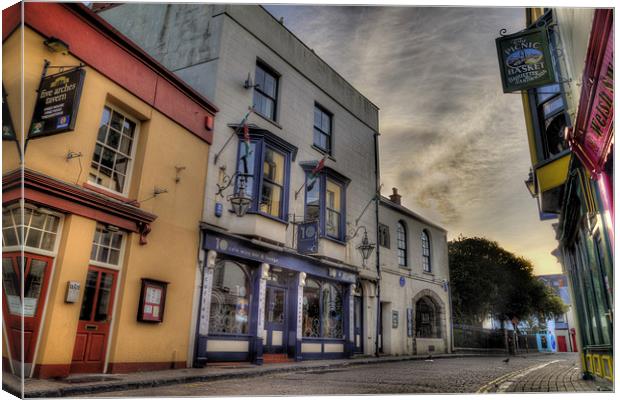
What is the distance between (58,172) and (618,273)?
20.3 feet

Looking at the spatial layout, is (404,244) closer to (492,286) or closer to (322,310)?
(492,286)

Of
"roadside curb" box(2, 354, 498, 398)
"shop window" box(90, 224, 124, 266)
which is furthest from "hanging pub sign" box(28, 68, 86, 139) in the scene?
"roadside curb" box(2, 354, 498, 398)

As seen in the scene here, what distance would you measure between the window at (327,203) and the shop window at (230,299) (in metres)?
2.46

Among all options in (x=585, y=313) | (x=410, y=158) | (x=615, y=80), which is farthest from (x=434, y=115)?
(x=585, y=313)

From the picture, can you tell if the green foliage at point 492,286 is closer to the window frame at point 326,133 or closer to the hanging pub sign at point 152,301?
the window frame at point 326,133

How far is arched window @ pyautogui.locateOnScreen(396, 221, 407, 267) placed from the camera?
14.4 meters

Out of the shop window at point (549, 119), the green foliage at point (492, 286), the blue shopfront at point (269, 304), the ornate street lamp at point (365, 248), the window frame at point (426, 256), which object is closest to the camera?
the shop window at point (549, 119)

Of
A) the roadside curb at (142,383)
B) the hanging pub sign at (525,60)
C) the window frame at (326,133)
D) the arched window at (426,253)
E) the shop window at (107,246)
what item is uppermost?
the window frame at (326,133)

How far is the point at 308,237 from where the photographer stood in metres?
10.1

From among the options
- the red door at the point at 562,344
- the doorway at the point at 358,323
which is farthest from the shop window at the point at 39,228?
the red door at the point at 562,344

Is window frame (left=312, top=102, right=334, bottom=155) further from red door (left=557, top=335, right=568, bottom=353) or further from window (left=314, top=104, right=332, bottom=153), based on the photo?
red door (left=557, top=335, right=568, bottom=353)

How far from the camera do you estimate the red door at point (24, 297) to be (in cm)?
397

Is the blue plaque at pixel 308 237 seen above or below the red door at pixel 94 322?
above

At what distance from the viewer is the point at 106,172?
20.9ft
